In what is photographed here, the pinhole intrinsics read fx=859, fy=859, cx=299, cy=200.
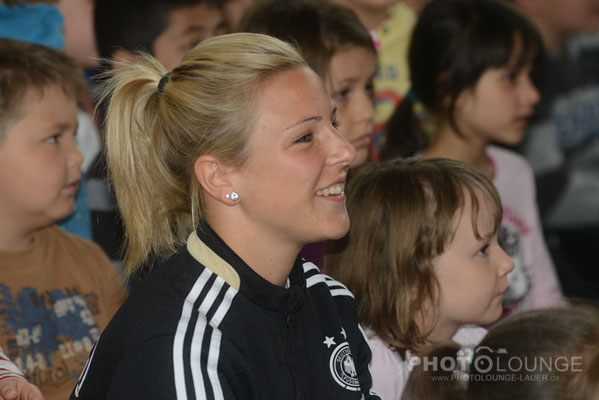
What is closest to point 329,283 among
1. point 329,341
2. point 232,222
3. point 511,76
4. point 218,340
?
point 329,341

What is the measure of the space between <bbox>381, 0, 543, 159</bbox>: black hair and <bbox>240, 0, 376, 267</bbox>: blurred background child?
35 centimetres

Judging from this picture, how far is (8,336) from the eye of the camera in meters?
1.90

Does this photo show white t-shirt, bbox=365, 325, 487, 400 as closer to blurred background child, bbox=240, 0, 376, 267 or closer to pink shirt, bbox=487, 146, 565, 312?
blurred background child, bbox=240, 0, 376, 267

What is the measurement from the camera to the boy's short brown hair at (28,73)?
2084mm

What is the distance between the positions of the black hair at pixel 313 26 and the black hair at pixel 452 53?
0.39 m

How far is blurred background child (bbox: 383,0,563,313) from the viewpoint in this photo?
9.24 feet

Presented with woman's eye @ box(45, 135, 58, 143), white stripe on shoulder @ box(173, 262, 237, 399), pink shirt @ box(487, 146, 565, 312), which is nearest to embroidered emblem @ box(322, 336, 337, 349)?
white stripe on shoulder @ box(173, 262, 237, 399)

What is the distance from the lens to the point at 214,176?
5.18 ft

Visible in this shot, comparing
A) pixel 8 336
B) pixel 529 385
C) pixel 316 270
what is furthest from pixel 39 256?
pixel 529 385

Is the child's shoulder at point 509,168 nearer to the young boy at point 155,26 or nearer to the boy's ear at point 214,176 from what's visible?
the young boy at point 155,26

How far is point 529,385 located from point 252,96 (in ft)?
2.26

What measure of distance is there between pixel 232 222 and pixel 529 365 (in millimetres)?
583

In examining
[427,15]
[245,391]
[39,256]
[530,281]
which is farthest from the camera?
[427,15]

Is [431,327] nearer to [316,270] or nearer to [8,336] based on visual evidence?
[316,270]
